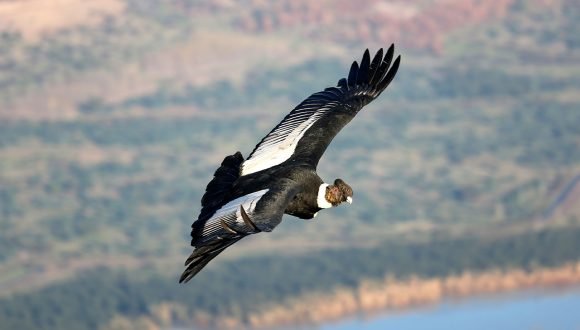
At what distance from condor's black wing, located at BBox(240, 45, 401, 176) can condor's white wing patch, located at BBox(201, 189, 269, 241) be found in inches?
59.2

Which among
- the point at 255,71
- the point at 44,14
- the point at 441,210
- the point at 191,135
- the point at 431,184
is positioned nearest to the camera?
the point at 44,14

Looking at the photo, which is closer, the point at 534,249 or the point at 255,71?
the point at 534,249

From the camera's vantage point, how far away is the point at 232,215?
19391 millimetres

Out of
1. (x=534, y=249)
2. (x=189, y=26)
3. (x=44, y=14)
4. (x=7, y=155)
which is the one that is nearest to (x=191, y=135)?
(x=189, y=26)

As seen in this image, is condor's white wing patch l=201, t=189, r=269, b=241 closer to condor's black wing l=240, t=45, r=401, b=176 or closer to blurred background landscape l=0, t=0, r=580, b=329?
condor's black wing l=240, t=45, r=401, b=176

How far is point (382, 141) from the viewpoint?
4619 inches

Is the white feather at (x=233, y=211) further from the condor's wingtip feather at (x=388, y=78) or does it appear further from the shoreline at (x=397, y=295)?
the shoreline at (x=397, y=295)

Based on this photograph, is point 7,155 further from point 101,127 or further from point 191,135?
point 191,135

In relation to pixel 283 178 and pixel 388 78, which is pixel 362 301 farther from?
pixel 283 178

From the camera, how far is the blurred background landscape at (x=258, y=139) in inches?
2955

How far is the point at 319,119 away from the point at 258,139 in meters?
83.9

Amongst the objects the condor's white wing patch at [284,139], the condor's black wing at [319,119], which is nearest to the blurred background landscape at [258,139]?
the condor's black wing at [319,119]

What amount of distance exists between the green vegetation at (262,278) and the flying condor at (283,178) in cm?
4232

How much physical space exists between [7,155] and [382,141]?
31.7 meters
